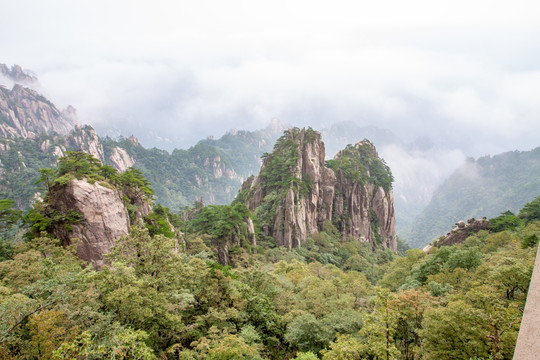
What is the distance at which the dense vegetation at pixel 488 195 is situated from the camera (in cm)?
13900

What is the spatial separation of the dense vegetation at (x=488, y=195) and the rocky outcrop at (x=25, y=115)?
7610 inches

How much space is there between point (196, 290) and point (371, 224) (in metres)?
59.9

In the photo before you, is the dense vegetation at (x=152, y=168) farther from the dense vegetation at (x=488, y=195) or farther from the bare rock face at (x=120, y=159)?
the dense vegetation at (x=488, y=195)

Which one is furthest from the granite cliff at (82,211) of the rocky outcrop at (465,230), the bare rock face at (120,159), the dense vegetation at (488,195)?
the dense vegetation at (488,195)

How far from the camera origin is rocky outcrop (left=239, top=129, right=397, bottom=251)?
1993 inches

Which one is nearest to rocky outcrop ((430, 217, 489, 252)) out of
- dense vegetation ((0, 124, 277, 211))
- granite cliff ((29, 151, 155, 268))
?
granite cliff ((29, 151, 155, 268))

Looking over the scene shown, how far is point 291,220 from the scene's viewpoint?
49.5m

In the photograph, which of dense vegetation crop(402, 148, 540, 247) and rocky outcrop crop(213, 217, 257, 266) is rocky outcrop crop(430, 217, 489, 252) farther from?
dense vegetation crop(402, 148, 540, 247)

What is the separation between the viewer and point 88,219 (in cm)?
2102

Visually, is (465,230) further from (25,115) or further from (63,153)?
(25,115)

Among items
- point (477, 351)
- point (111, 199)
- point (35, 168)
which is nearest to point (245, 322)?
point (477, 351)

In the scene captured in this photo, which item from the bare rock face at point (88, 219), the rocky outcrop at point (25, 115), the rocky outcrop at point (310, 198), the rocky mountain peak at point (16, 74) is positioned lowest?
the bare rock face at point (88, 219)

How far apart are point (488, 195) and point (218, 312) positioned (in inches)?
7902

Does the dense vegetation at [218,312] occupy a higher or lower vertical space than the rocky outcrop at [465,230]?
lower
